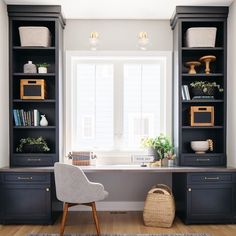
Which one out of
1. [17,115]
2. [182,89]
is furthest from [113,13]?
[17,115]

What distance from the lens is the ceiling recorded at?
3.79m

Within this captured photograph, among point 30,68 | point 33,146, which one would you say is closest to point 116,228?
point 33,146

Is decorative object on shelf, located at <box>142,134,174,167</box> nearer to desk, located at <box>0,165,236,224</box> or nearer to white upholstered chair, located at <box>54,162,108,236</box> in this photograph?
desk, located at <box>0,165,236,224</box>

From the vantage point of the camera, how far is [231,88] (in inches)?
154

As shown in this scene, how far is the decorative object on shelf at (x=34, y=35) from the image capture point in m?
3.91

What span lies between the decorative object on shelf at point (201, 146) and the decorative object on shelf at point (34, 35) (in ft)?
7.65

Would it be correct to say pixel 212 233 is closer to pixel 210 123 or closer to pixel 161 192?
pixel 161 192

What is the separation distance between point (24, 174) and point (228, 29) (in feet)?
10.3

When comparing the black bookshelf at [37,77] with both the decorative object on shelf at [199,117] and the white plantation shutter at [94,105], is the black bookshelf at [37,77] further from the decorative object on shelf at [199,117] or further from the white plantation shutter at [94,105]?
the decorative object on shelf at [199,117]

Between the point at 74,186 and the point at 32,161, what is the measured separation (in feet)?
3.04

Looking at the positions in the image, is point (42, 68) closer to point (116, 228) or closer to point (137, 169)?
point (137, 169)

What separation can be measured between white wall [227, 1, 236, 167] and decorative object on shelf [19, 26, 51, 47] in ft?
7.75

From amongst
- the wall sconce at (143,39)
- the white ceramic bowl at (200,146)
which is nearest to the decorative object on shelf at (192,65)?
the wall sconce at (143,39)

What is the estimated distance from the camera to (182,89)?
4.03 m
